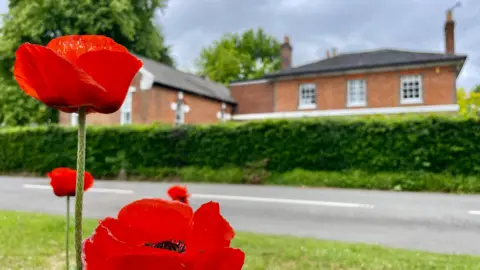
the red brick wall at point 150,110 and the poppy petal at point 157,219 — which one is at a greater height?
the red brick wall at point 150,110

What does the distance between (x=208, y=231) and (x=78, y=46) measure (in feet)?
1.47

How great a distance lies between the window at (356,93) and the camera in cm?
2384

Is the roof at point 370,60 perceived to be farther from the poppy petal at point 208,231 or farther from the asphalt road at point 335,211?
the poppy petal at point 208,231

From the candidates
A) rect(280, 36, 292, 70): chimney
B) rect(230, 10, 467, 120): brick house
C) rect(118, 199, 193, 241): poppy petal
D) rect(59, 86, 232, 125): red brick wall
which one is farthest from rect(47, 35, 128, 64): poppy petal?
rect(280, 36, 292, 70): chimney

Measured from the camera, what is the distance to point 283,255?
3959 millimetres

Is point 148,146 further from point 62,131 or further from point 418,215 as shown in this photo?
point 418,215

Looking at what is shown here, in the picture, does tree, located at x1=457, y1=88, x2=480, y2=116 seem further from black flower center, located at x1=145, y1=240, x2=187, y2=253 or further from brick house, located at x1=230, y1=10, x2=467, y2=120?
black flower center, located at x1=145, y1=240, x2=187, y2=253

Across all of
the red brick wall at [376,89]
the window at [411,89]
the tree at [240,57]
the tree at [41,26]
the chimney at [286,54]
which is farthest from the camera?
the tree at [240,57]

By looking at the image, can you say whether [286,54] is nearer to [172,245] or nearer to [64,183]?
[64,183]

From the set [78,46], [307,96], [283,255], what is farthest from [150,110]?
[78,46]

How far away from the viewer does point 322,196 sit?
10.2 m

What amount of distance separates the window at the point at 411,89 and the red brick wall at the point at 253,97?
843 centimetres

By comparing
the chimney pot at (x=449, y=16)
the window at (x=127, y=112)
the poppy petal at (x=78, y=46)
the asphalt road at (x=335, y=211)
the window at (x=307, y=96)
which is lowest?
the asphalt road at (x=335, y=211)

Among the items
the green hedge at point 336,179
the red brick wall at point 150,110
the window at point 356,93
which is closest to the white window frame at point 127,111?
the red brick wall at point 150,110
